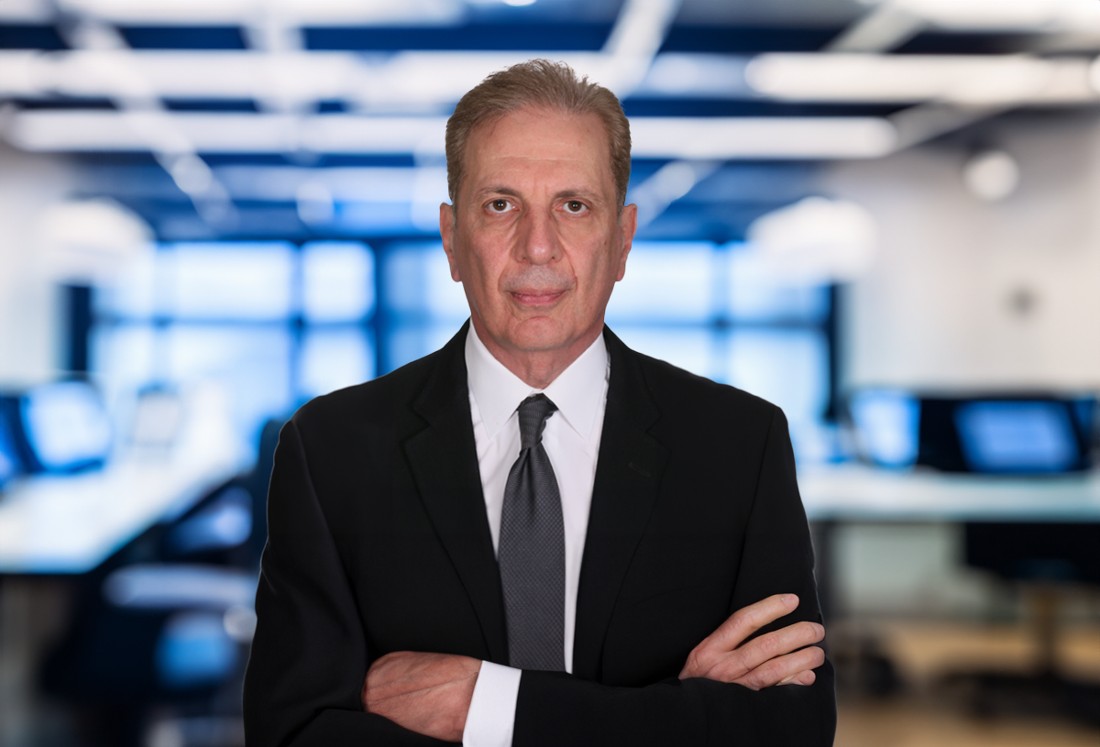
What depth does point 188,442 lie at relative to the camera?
6.10 metres

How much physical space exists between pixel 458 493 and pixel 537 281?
0.26 metres

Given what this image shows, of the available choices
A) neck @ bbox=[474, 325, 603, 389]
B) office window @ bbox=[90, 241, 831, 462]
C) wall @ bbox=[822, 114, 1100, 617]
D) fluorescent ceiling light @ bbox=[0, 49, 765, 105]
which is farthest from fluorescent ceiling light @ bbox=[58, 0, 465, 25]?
neck @ bbox=[474, 325, 603, 389]

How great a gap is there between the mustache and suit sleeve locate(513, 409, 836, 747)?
1.03 ft

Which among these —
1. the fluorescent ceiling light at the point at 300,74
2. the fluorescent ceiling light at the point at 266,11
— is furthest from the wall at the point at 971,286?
the fluorescent ceiling light at the point at 266,11

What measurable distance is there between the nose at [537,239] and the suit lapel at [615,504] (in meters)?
0.19

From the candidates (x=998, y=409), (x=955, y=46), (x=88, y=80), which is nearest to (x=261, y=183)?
(x=88, y=80)

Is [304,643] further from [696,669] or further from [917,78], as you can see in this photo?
[917,78]

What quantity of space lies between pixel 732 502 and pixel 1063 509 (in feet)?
12.7

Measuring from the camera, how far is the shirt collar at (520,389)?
136cm

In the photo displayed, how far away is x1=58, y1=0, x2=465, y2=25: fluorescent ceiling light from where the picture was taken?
206 inches

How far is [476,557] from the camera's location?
4.26ft

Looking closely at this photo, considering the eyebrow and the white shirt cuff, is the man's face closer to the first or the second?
the eyebrow

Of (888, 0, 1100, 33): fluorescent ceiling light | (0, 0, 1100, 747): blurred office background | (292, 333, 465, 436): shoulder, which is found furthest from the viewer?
(888, 0, 1100, 33): fluorescent ceiling light

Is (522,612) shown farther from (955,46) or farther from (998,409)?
(955,46)
